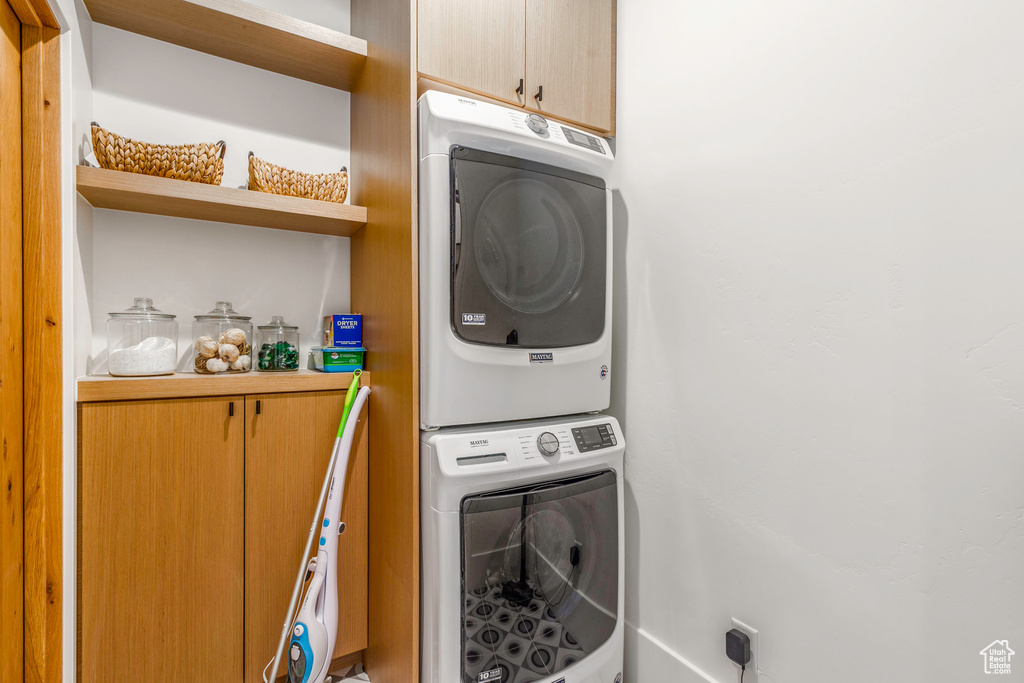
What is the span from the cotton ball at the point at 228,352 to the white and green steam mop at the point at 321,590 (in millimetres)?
357

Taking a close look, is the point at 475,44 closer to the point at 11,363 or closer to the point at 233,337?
the point at 233,337

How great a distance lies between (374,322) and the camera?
1.65 meters

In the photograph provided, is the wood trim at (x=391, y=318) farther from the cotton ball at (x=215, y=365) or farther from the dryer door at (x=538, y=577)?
the cotton ball at (x=215, y=365)

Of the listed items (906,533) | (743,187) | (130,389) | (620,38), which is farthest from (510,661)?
(620,38)

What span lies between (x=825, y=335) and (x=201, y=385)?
5.46ft

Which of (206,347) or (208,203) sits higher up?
(208,203)

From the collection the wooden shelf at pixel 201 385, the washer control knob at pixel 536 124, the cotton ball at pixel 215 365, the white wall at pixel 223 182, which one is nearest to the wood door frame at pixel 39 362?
the wooden shelf at pixel 201 385

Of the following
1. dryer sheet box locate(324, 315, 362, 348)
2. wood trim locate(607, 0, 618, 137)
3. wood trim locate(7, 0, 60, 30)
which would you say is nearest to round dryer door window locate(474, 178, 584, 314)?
wood trim locate(607, 0, 618, 137)

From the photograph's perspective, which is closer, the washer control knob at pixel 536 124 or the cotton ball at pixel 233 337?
the washer control knob at pixel 536 124

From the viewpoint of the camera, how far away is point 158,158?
1.41 metres

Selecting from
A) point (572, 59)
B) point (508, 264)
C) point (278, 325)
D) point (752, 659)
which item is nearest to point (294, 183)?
point (278, 325)

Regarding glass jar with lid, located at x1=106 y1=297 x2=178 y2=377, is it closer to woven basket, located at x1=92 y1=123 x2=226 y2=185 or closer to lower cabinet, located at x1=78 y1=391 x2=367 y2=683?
lower cabinet, located at x1=78 y1=391 x2=367 y2=683

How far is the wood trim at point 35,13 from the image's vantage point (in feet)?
3.55

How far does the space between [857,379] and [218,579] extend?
71.0 inches
